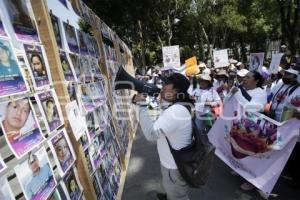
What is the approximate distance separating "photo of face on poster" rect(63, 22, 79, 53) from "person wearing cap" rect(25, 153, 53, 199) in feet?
4.66

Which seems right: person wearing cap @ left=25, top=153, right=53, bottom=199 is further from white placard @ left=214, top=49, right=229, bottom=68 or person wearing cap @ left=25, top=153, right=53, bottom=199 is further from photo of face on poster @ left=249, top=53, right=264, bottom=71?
white placard @ left=214, top=49, right=229, bottom=68

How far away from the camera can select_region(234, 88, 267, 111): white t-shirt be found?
4871mm

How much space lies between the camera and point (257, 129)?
4.56 m

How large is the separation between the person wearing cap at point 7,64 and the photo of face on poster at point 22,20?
0.23 metres

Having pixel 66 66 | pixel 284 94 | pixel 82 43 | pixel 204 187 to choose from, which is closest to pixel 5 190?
pixel 66 66

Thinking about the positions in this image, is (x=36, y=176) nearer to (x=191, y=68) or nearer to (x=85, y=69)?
(x=85, y=69)

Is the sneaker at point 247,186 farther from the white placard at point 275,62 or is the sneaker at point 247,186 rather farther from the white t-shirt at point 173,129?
the white placard at point 275,62

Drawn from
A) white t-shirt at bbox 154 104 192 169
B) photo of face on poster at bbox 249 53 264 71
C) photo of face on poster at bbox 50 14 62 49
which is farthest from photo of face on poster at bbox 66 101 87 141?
photo of face on poster at bbox 249 53 264 71

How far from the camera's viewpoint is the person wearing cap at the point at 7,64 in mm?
2027

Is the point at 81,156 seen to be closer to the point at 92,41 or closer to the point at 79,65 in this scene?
the point at 79,65

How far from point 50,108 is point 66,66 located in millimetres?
614

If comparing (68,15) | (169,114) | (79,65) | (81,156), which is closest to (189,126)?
(169,114)

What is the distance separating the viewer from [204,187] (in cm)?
488

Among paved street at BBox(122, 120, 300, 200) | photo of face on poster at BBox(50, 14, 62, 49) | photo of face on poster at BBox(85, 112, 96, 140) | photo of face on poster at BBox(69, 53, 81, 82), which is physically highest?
photo of face on poster at BBox(50, 14, 62, 49)
